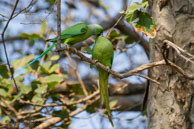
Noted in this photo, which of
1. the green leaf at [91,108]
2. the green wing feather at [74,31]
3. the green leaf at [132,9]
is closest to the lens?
the green leaf at [132,9]

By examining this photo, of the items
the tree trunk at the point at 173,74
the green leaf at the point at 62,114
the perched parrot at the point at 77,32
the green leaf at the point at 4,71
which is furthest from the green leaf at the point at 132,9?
the green leaf at the point at 4,71

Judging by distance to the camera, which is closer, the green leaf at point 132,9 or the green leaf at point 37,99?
the green leaf at point 132,9

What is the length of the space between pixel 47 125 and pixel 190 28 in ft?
5.68

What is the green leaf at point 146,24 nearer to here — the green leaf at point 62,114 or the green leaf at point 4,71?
the green leaf at point 62,114

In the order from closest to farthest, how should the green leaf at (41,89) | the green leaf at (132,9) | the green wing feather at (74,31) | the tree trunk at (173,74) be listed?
the green leaf at (132,9) → the tree trunk at (173,74) → the green wing feather at (74,31) → the green leaf at (41,89)

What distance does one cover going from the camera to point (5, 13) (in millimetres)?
1754

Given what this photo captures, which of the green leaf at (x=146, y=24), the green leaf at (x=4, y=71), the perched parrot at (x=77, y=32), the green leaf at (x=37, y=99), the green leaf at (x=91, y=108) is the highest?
the green leaf at (x=146, y=24)

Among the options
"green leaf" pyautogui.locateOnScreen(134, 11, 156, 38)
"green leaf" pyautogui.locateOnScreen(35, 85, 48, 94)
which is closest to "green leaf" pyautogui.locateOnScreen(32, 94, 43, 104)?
"green leaf" pyautogui.locateOnScreen(35, 85, 48, 94)

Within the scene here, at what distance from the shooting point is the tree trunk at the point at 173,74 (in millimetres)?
1961

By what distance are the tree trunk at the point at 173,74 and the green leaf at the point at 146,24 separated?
20 cm

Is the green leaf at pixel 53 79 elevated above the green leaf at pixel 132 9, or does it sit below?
below

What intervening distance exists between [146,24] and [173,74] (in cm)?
43

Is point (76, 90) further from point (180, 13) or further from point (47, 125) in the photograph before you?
point (180, 13)

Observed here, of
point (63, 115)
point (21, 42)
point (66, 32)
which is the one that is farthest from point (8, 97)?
point (21, 42)
